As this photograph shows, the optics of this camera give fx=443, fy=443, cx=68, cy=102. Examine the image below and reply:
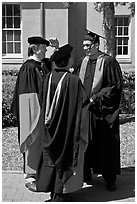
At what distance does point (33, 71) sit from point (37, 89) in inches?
9.1

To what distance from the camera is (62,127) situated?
5.05 m

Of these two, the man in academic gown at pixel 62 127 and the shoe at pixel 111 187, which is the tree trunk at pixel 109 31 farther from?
the man in academic gown at pixel 62 127

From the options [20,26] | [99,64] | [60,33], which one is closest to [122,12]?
[60,33]

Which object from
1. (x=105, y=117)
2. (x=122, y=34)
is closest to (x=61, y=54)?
(x=105, y=117)

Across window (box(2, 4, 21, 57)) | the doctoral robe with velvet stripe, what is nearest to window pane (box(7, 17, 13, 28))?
window (box(2, 4, 21, 57))

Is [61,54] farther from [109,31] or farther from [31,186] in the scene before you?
[109,31]

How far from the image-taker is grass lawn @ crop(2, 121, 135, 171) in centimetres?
726

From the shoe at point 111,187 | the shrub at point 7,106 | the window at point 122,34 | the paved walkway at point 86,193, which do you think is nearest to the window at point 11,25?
the window at point 122,34

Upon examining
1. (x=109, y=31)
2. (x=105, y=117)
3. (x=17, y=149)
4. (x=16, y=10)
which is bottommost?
(x=17, y=149)

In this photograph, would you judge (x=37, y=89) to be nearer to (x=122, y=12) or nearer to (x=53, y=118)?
(x=53, y=118)

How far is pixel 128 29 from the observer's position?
1814 cm

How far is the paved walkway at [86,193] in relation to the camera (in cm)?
553

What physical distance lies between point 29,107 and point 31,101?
9 cm

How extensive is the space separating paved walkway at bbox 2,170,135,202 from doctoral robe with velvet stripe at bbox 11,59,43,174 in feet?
1.15
